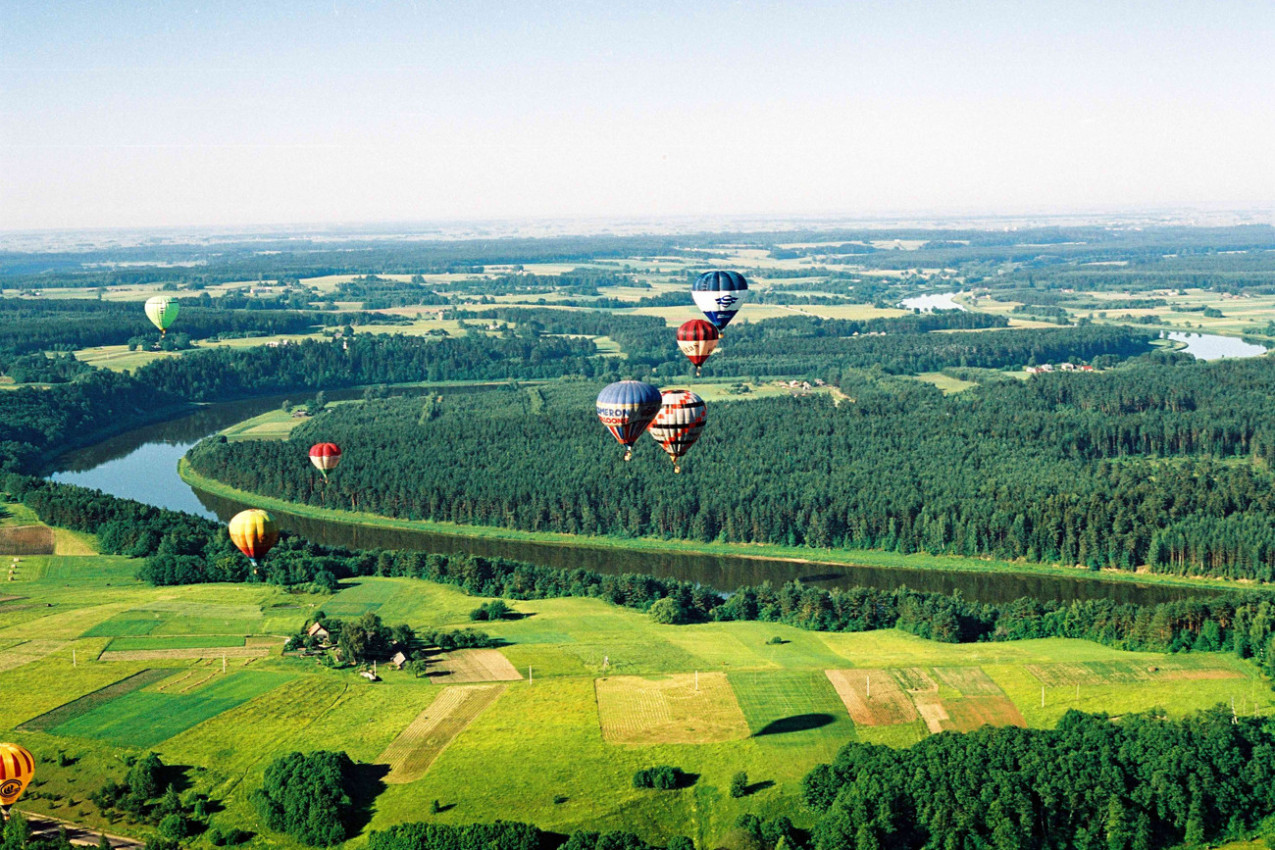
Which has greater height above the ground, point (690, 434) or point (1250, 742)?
point (690, 434)

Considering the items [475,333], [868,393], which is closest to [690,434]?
[868,393]

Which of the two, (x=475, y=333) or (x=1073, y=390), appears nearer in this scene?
(x=1073, y=390)

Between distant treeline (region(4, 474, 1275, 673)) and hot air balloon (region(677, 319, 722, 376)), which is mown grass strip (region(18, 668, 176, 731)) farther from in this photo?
hot air balloon (region(677, 319, 722, 376))

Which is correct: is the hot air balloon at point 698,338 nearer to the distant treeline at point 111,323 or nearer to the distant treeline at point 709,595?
the distant treeline at point 709,595

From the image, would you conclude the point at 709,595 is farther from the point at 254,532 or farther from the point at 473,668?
the point at 254,532

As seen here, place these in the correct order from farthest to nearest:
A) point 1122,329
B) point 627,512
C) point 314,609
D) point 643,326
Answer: point 643,326, point 1122,329, point 627,512, point 314,609

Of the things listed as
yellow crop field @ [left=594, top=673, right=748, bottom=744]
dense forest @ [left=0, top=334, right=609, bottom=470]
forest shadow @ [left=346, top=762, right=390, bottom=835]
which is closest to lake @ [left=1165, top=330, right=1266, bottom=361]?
dense forest @ [left=0, top=334, right=609, bottom=470]

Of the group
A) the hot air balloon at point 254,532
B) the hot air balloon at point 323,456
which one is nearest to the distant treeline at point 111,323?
the hot air balloon at point 323,456

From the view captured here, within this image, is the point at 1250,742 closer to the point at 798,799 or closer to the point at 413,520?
the point at 798,799
